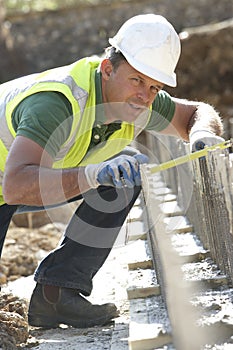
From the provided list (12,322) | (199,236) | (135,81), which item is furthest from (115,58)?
(12,322)

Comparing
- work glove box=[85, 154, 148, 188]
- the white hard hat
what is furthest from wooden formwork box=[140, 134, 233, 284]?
the white hard hat

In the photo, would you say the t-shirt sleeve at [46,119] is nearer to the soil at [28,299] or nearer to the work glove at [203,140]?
the work glove at [203,140]

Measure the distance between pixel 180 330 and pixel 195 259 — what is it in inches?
46.3

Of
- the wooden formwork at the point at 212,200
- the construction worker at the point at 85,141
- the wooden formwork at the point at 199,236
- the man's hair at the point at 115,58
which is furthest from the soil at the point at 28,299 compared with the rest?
the man's hair at the point at 115,58

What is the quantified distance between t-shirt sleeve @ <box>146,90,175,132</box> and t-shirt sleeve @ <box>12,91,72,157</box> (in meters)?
0.95

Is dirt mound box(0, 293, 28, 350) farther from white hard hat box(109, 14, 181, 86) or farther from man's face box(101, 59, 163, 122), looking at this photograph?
white hard hat box(109, 14, 181, 86)

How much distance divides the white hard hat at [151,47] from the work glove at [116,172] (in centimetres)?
59

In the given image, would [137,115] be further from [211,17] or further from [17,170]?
[211,17]

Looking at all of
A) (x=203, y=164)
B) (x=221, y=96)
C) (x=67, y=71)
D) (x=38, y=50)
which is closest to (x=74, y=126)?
(x=67, y=71)

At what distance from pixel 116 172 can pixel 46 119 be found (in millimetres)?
436

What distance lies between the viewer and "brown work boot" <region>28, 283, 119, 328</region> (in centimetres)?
419

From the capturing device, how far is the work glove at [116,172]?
3.48 m

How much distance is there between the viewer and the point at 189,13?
17516 millimetres

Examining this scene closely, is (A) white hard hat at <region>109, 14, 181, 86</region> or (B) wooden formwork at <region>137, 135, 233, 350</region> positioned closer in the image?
(B) wooden formwork at <region>137, 135, 233, 350</region>
